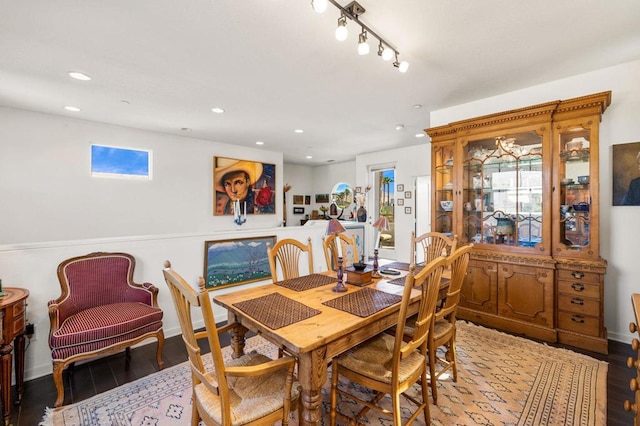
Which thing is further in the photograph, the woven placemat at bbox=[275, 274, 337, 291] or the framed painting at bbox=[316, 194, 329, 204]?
the framed painting at bbox=[316, 194, 329, 204]

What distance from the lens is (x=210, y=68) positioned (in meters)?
2.71

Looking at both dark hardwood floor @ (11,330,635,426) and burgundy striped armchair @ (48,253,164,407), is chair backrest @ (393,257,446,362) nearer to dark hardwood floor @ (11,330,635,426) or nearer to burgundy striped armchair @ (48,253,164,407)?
dark hardwood floor @ (11,330,635,426)

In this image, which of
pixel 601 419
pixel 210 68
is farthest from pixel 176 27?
pixel 601 419

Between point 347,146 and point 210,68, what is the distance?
12.6ft

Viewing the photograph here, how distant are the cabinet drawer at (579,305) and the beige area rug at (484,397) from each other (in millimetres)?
398

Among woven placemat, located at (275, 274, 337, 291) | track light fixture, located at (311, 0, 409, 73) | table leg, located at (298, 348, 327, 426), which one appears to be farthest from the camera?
woven placemat, located at (275, 274, 337, 291)

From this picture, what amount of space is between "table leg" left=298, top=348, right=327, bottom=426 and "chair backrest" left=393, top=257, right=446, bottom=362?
0.42 m

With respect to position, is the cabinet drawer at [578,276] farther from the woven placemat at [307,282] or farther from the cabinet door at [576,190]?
the woven placemat at [307,282]

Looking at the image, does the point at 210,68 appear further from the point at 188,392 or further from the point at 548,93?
the point at 548,93

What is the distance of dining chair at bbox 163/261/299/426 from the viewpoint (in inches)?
45.2

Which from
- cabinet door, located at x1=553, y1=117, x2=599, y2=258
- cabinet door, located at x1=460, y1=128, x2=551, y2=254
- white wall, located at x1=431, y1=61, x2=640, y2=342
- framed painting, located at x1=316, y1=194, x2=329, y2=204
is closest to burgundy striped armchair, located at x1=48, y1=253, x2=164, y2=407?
cabinet door, located at x1=460, y1=128, x2=551, y2=254

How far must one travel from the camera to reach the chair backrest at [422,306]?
1.40 meters

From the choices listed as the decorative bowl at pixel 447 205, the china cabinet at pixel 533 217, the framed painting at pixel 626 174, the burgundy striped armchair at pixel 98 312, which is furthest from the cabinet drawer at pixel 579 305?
the burgundy striped armchair at pixel 98 312

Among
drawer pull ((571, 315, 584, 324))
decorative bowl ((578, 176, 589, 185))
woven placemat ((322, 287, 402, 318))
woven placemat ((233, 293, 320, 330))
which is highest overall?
decorative bowl ((578, 176, 589, 185))
